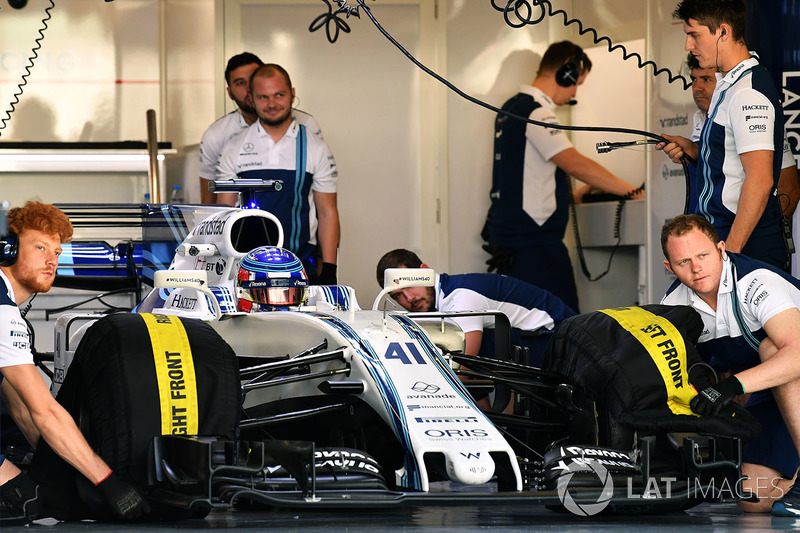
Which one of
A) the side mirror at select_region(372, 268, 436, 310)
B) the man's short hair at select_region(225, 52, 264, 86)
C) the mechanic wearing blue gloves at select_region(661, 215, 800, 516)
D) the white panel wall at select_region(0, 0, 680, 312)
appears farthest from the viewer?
the white panel wall at select_region(0, 0, 680, 312)

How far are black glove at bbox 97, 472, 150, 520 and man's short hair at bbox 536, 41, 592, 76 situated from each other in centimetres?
530

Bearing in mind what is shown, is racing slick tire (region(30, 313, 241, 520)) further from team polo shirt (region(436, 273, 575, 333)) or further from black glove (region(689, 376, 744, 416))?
team polo shirt (region(436, 273, 575, 333))

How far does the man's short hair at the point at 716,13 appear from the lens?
15.2 feet

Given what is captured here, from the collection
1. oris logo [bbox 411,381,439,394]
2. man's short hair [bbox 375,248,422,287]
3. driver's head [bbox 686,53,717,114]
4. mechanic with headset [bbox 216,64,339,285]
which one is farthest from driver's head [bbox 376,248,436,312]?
oris logo [bbox 411,381,439,394]

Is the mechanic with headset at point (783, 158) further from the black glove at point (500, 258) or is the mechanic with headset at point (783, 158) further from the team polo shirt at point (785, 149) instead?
the black glove at point (500, 258)

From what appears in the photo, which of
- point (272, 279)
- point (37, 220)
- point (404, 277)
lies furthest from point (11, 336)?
point (404, 277)

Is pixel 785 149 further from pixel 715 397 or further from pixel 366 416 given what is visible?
pixel 366 416

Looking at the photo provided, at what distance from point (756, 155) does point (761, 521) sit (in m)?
1.44

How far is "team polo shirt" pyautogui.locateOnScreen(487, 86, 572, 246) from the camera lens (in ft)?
26.0

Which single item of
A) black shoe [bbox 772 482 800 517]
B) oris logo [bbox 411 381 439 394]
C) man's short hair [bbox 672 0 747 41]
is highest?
man's short hair [bbox 672 0 747 41]

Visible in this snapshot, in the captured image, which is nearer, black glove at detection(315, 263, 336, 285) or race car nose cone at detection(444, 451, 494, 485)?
race car nose cone at detection(444, 451, 494, 485)

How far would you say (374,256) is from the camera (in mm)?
8570

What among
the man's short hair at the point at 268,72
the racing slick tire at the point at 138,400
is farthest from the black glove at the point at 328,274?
the racing slick tire at the point at 138,400

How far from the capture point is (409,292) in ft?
19.7
